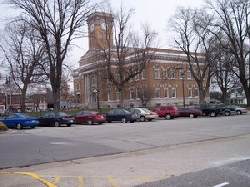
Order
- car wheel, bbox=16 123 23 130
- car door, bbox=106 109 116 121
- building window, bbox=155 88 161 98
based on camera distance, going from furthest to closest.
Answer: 1. building window, bbox=155 88 161 98
2. car door, bbox=106 109 116 121
3. car wheel, bbox=16 123 23 130

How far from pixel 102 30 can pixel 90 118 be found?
104ft

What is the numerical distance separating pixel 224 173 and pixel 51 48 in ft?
157

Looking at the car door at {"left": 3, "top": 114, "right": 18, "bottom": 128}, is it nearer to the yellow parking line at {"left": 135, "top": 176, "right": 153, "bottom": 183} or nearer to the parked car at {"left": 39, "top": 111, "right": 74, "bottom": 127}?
the parked car at {"left": 39, "top": 111, "right": 74, "bottom": 127}

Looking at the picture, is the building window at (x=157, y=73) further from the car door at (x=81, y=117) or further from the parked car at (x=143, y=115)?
the car door at (x=81, y=117)

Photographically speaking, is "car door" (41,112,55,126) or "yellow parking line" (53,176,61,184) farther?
"car door" (41,112,55,126)

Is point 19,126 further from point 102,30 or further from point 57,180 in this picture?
point 102,30

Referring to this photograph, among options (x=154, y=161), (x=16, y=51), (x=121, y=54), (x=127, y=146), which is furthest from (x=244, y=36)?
(x=154, y=161)

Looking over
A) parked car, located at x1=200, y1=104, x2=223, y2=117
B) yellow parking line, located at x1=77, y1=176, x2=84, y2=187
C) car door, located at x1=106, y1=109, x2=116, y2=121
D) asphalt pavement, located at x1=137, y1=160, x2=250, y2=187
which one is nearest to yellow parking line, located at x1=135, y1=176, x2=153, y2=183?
asphalt pavement, located at x1=137, y1=160, x2=250, y2=187

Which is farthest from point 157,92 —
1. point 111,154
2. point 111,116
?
point 111,154

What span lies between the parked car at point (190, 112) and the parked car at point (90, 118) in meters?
14.6

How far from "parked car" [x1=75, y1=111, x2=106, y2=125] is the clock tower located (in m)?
19.4

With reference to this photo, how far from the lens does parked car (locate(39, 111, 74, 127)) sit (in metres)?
38.2

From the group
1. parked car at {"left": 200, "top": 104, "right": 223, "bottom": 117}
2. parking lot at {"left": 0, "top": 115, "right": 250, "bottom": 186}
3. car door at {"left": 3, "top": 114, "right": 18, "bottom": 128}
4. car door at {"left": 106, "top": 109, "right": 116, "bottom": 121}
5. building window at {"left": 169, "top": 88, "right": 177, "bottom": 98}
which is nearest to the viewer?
parking lot at {"left": 0, "top": 115, "right": 250, "bottom": 186}

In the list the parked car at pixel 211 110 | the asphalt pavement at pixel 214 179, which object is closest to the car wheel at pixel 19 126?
the parked car at pixel 211 110
